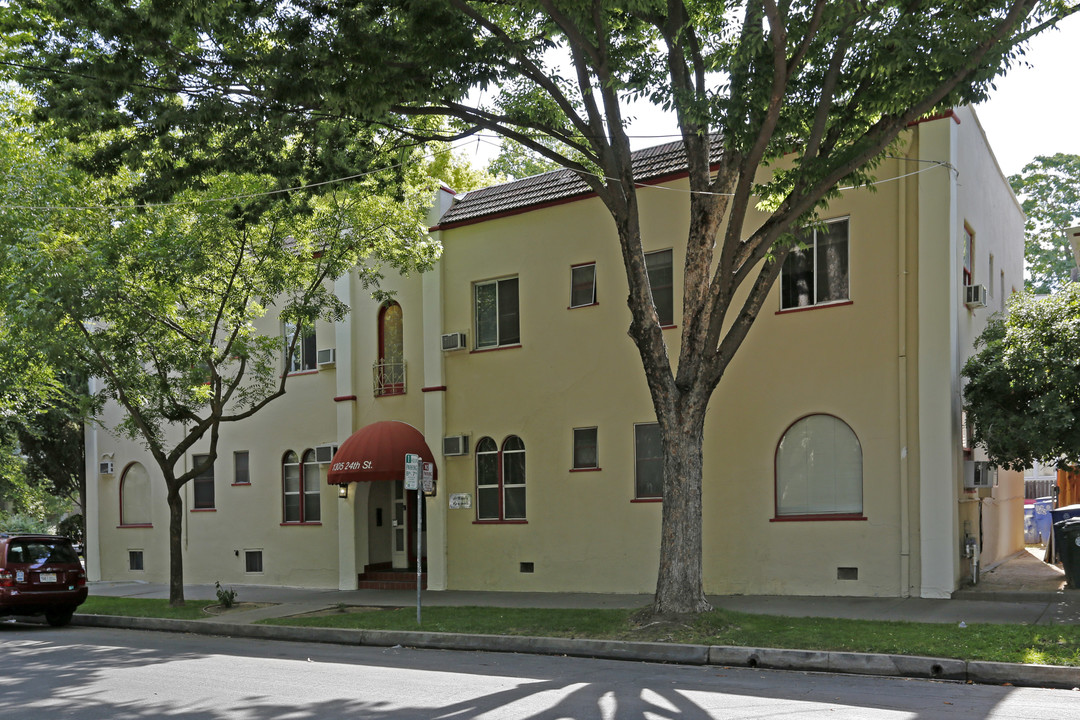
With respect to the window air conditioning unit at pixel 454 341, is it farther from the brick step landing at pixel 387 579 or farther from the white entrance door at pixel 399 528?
the brick step landing at pixel 387 579


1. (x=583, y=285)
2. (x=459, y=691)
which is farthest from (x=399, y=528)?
(x=459, y=691)

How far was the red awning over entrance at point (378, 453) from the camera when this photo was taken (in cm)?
1973

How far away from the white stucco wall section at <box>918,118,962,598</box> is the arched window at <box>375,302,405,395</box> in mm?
10845

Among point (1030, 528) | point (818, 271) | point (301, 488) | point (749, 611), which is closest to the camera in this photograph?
point (749, 611)

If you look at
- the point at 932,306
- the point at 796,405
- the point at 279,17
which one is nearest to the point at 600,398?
the point at 796,405

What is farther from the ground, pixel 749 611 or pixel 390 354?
pixel 390 354

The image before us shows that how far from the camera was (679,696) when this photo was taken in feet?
29.4

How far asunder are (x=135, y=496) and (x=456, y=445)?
444 inches

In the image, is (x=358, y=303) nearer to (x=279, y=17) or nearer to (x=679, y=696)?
(x=279, y=17)

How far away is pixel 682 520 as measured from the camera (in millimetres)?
12602

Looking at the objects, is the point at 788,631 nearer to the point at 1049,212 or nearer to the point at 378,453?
the point at 378,453

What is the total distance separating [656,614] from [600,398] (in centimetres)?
656

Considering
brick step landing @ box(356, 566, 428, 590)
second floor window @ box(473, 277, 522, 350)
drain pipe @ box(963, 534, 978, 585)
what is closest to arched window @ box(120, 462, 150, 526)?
brick step landing @ box(356, 566, 428, 590)

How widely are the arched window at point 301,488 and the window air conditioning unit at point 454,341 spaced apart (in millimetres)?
4654
